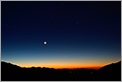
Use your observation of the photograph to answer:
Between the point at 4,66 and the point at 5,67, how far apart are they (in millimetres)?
1777

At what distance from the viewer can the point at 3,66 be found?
59.9 meters

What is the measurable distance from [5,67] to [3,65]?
280 centimetres

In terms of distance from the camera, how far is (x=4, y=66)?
60.7 m

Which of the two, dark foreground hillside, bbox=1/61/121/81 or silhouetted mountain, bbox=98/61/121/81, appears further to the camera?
silhouetted mountain, bbox=98/61/121/81

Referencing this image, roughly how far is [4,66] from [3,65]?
105 cm

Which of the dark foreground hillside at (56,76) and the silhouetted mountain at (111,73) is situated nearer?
the dark foreground hillside at (56,76)

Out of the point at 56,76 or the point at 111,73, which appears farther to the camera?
the point at 111,73

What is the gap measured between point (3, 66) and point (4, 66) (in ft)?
2.72

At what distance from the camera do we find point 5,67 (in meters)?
59.2
